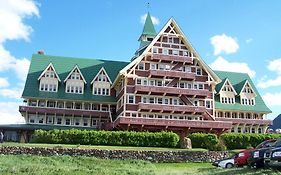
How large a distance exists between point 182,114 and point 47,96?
818 inches

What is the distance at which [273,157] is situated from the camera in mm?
21016

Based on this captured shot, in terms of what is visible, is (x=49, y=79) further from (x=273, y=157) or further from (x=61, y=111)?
→ (x=273, y=157)

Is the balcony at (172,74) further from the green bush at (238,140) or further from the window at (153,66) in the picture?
the green bush at (238,140)

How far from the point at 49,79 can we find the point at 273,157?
151 ft

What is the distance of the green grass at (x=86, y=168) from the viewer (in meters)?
23.9

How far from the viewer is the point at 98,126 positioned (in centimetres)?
6231

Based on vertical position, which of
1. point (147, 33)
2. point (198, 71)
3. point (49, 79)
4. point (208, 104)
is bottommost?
point (208, 104)

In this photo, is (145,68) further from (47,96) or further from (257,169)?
(257,169)

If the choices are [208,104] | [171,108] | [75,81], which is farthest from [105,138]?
[208,104]

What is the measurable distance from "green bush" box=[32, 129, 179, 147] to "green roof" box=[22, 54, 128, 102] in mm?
14522

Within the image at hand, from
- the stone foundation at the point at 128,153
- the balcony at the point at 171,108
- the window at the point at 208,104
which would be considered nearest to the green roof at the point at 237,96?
the window at the point at 208,104

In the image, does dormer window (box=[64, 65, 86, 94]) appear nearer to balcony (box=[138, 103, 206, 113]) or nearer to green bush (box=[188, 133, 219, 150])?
balcony (box=[138, 103, 206, 113])

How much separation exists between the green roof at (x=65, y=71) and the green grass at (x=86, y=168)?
26.4m

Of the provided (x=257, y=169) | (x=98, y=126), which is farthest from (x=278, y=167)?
(x=98, y=126)
